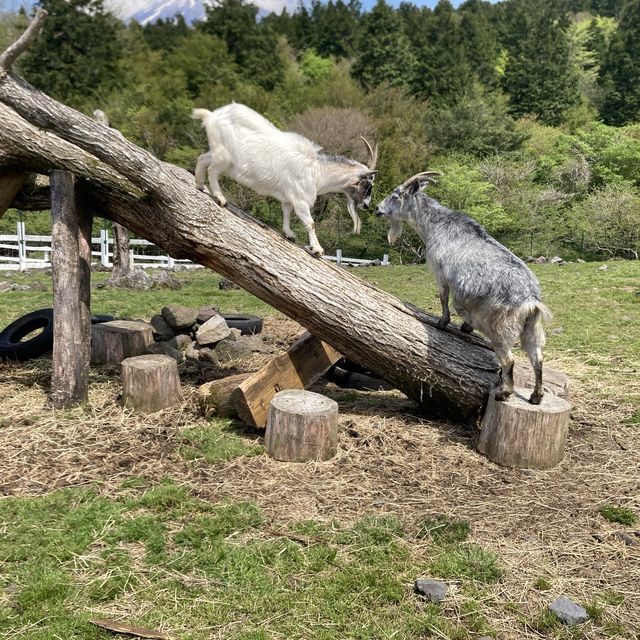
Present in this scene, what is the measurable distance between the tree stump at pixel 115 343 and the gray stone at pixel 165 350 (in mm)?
128

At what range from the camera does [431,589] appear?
132 inches

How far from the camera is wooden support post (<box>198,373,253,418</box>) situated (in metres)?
5.94

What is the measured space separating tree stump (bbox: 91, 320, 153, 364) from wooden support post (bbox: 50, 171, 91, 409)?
1680 millimetres

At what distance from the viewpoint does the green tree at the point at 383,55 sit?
1630 inches

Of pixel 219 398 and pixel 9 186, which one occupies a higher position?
pixel 9 186

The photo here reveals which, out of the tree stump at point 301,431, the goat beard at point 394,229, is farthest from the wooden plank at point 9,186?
the goat beard at point 394,229

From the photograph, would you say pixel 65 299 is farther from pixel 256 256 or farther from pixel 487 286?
pixel 487 286

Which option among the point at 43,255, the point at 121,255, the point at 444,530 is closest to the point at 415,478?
the point at 444,530

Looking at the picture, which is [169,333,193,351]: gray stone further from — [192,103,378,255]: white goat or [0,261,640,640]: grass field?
[192,103,378,255]: white goat

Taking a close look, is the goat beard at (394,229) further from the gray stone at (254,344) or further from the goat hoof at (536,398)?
the gray stone at (254,344)

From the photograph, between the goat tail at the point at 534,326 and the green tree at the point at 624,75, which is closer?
the goat tail at the point at 534,326

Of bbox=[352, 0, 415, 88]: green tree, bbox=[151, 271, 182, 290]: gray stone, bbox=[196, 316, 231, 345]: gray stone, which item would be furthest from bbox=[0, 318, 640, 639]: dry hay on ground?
bbox=[352, 0, 415, 88]: green tree

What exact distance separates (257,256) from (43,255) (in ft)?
67.7

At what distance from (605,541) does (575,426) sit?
2.21 metres
